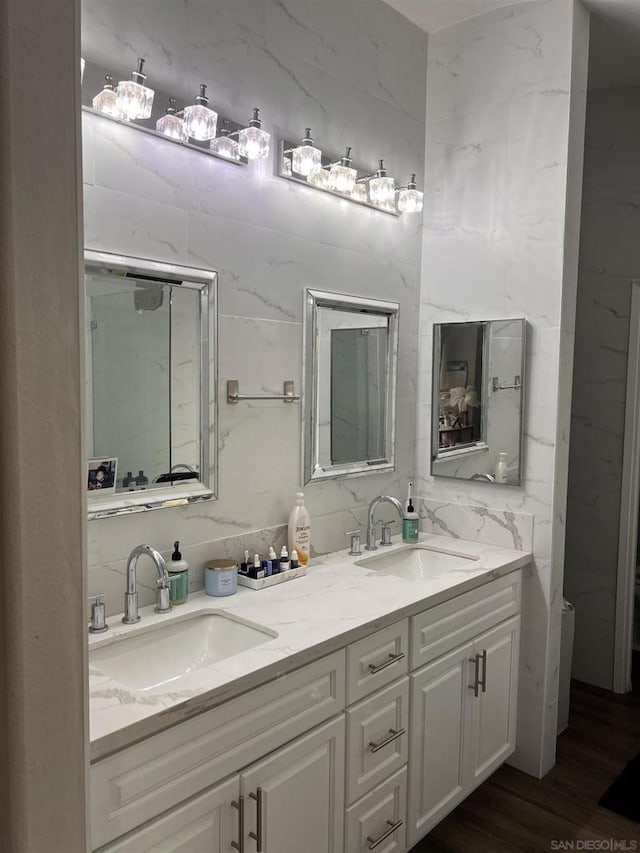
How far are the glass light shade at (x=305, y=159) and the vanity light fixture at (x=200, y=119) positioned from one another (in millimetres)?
364

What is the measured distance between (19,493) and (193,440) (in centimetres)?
129

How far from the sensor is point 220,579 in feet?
6.47

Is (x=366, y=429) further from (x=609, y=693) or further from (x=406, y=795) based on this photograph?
(x=609, y=693)

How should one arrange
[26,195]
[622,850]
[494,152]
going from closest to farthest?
[26,195] < [622,850] < [494,152]

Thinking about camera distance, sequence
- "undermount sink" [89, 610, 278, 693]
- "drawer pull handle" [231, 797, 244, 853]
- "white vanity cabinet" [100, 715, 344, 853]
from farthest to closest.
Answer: "undermount sink" [89, 610, 278, 693] < "drawer pull handle" [231, 797, 244, 853] < "white vanity cabinet" [100, 715, 344, 853]

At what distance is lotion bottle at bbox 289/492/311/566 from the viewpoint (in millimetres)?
2268

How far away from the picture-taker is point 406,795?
6.66 ft

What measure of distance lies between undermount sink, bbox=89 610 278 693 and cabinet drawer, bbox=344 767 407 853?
55 centimetres

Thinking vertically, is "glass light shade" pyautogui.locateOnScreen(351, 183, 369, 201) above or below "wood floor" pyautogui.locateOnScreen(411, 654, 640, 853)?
above

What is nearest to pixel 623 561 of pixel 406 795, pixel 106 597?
pixel 406 795

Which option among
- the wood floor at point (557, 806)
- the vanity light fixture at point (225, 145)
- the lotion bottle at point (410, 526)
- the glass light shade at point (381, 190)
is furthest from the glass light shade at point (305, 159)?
the wood floor at point (557, 806)

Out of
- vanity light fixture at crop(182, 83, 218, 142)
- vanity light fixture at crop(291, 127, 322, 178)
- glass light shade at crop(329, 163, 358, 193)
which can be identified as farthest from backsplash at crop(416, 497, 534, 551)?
vanity light fixture at crop(182, 83, 218, 142)

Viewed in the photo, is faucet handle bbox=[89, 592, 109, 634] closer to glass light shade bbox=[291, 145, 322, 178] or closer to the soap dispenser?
the soap dispenser

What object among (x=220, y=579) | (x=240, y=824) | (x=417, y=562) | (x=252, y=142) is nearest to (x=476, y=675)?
(x=417, y=562)
